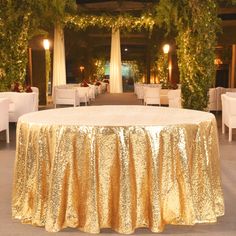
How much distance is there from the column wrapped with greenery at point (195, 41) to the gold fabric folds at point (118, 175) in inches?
197

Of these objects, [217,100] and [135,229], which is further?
[217,100]

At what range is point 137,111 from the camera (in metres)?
3.75

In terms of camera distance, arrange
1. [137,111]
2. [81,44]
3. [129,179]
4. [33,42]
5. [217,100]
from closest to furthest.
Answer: [129,179]
[137,111]
[217,100]
[33,42]
[81,44]

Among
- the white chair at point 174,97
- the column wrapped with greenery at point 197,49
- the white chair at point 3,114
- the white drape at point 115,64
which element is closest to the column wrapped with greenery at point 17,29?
the white chair at point 3,114

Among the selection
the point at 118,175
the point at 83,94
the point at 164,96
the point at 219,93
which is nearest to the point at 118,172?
the point at 118,175

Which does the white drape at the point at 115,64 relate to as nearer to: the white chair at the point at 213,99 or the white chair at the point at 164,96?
the white chair at the point at 164,96

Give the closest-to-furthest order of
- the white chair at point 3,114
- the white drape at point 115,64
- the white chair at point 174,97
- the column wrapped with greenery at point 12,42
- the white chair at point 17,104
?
the white chair at point 3,114 → the white chair at point 17,104 → the column wrapped with greenery at point 12,42 → the white chair at point 174,97 → the white drape at point 115,64

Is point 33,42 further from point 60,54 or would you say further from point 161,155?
point 161,155

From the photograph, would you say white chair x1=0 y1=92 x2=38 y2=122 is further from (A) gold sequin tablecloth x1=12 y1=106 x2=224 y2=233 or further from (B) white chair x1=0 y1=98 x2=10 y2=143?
(A) gold sequin tablecloth x1=12 y1=106 x2=224 y2=233

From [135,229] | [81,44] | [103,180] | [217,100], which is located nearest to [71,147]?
[103,180]

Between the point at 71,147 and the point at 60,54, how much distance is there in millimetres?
15145

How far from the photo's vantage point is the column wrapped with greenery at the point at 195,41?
7.78 m

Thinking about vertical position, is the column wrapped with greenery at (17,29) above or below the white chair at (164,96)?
above

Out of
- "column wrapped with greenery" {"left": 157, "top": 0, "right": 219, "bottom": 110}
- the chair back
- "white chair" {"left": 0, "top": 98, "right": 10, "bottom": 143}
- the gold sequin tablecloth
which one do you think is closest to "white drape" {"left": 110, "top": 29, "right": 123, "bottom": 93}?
the chair back
